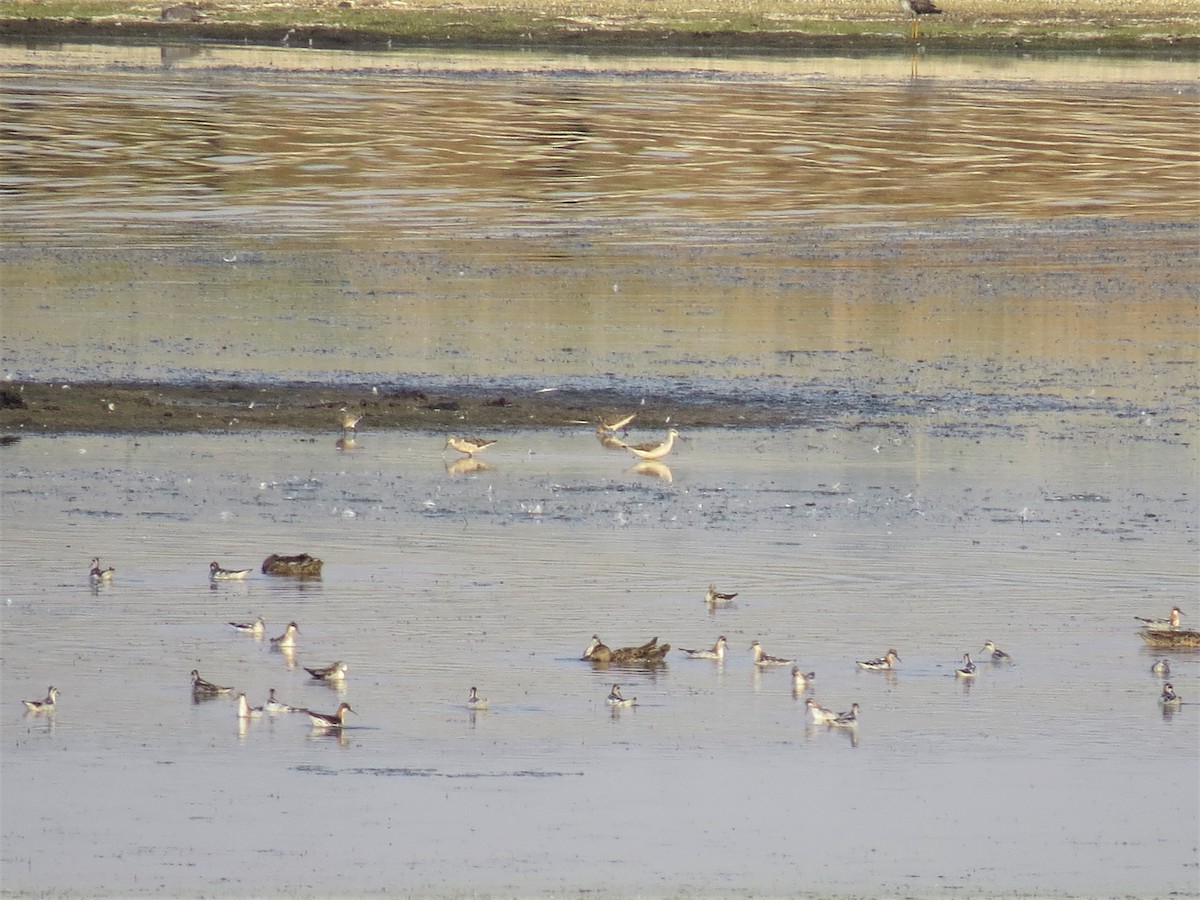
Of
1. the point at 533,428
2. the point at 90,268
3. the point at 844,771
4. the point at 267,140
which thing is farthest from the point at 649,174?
the point at 844,771

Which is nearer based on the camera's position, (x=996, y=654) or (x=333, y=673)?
(x=333, y=673)

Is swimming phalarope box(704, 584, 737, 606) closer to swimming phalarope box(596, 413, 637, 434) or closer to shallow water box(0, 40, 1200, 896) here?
shallow water box(0, 40, 1200, 896)

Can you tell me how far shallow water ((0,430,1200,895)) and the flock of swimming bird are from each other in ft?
0.25

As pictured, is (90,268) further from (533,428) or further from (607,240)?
(533,428)

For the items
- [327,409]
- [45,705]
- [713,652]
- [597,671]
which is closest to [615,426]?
[327,409]

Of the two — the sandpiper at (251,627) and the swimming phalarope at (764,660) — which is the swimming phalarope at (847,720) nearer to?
the swimming phalarope at (764,660)

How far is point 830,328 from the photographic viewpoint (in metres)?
20.1

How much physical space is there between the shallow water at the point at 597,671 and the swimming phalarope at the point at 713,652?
0.44 feet

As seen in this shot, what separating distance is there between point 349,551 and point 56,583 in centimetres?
171

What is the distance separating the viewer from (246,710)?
923 centimetres

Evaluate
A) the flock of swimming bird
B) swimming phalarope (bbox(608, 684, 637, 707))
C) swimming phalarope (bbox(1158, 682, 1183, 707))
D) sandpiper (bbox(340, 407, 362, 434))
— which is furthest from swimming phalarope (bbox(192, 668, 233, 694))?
sandpiper (bbox(340, 407, 362, 434))

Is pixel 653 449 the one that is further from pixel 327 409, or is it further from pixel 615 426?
pixel 327 409

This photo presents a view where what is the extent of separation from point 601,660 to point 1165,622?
10.1ft

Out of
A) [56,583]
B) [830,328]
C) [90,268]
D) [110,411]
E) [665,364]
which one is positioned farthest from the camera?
[90,268]
